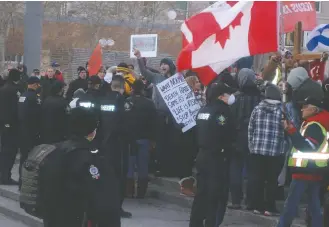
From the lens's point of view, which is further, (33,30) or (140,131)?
(33,30)

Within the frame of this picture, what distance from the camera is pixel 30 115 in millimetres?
13242

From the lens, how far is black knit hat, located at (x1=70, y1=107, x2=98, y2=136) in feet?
20.0

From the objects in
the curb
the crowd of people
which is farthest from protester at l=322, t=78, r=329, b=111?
the curb

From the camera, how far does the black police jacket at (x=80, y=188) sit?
5848mm

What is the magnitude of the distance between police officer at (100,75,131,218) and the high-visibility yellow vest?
118 inches

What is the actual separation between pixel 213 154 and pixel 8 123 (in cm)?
554

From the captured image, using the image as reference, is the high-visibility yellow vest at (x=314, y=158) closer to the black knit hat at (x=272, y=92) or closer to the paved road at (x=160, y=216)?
the black knit hat at (x=272, y=92)

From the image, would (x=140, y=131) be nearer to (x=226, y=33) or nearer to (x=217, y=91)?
(x=217, y=91)

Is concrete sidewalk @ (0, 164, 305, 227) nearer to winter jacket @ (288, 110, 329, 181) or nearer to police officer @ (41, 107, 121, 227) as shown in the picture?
winter jacket @ (288, 110, 329, 181)

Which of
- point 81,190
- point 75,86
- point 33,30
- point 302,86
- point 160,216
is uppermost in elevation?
point 33,30

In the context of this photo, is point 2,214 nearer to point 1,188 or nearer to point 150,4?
point 1,188

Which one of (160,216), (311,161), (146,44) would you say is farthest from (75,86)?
(311,161)

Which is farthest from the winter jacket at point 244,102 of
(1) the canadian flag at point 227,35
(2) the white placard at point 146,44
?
(2) the white placard at point 146,44

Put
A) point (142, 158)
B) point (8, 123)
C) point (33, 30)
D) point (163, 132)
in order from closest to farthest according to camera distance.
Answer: point (142, 158)
point (163, 132)
point (8, 123)
point (33, 30)
